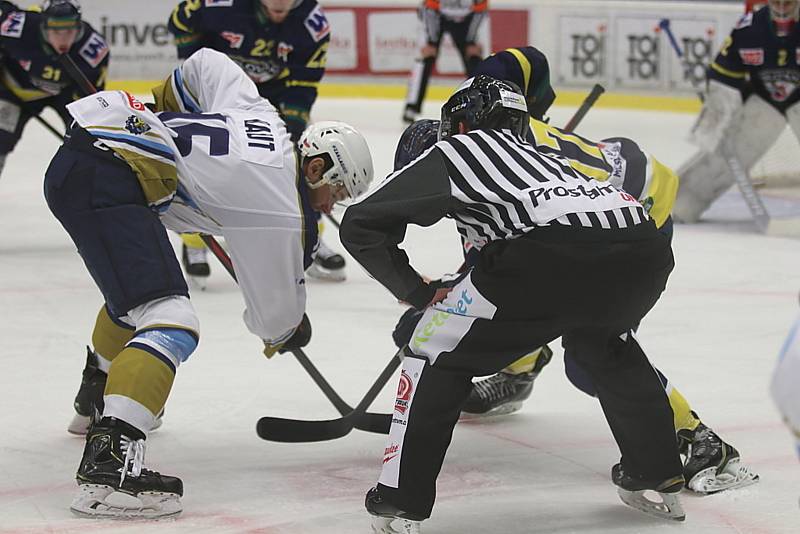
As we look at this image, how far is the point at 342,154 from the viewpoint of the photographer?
257 cm

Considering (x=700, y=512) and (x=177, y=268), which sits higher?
(x=177, y=268)

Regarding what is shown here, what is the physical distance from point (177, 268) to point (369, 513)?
1.88 feet

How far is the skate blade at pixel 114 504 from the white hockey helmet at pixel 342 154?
2.23 ft

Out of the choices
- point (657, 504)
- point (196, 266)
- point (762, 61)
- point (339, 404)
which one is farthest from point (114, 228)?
point (762, 61)

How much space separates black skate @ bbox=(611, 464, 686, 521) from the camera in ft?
7.90

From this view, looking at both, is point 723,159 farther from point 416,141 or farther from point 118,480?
point 118,480

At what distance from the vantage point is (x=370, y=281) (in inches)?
186

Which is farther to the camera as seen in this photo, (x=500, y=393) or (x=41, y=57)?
(x=41, y=57)

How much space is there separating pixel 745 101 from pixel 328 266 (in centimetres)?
205

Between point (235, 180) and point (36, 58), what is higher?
point (235, 180)

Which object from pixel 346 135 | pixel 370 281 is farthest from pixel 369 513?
pixel 370 281

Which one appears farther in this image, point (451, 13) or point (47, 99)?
point (451, 13)

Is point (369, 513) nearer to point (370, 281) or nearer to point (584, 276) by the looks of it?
point (584, 276)

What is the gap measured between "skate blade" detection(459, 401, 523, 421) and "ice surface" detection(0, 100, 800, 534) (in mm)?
24
